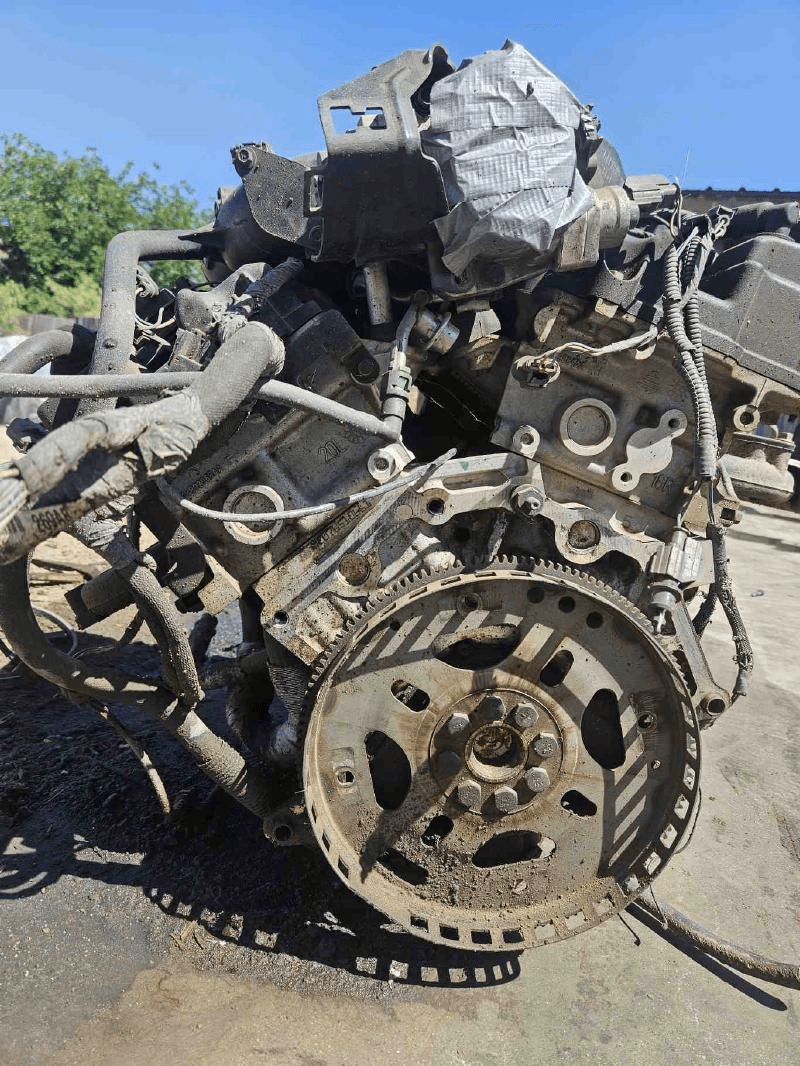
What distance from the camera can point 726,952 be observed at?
125 inches

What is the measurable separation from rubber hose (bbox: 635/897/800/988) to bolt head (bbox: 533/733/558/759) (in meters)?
1.20

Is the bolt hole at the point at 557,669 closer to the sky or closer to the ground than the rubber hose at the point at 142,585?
closer to the sky

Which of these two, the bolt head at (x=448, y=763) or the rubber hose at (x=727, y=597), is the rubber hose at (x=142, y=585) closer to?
the bolt head at (x=448, y=763)

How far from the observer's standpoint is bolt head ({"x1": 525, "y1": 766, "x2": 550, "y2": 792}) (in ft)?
9.33

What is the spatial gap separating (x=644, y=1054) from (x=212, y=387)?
2921mm

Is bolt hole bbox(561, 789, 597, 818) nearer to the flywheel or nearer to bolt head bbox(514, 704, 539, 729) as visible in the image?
the flywheel

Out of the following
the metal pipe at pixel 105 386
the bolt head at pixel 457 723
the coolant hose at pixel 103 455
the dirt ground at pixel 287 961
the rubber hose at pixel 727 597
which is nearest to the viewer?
the coolant hose at pixel 103 455

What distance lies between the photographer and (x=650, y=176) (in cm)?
316

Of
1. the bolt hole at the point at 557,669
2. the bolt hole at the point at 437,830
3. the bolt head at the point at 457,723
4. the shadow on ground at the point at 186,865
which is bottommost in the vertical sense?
the shadow on ground at the point at 186,865

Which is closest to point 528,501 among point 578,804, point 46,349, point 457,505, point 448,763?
point 457,505

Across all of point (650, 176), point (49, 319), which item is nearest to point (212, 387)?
point (650, 176)

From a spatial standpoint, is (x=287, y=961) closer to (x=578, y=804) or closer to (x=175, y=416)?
(x=578, y=804)

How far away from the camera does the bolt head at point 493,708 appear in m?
2.81

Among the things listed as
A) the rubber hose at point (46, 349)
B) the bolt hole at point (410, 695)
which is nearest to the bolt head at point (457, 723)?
the bolt hole at point (410, 695)
